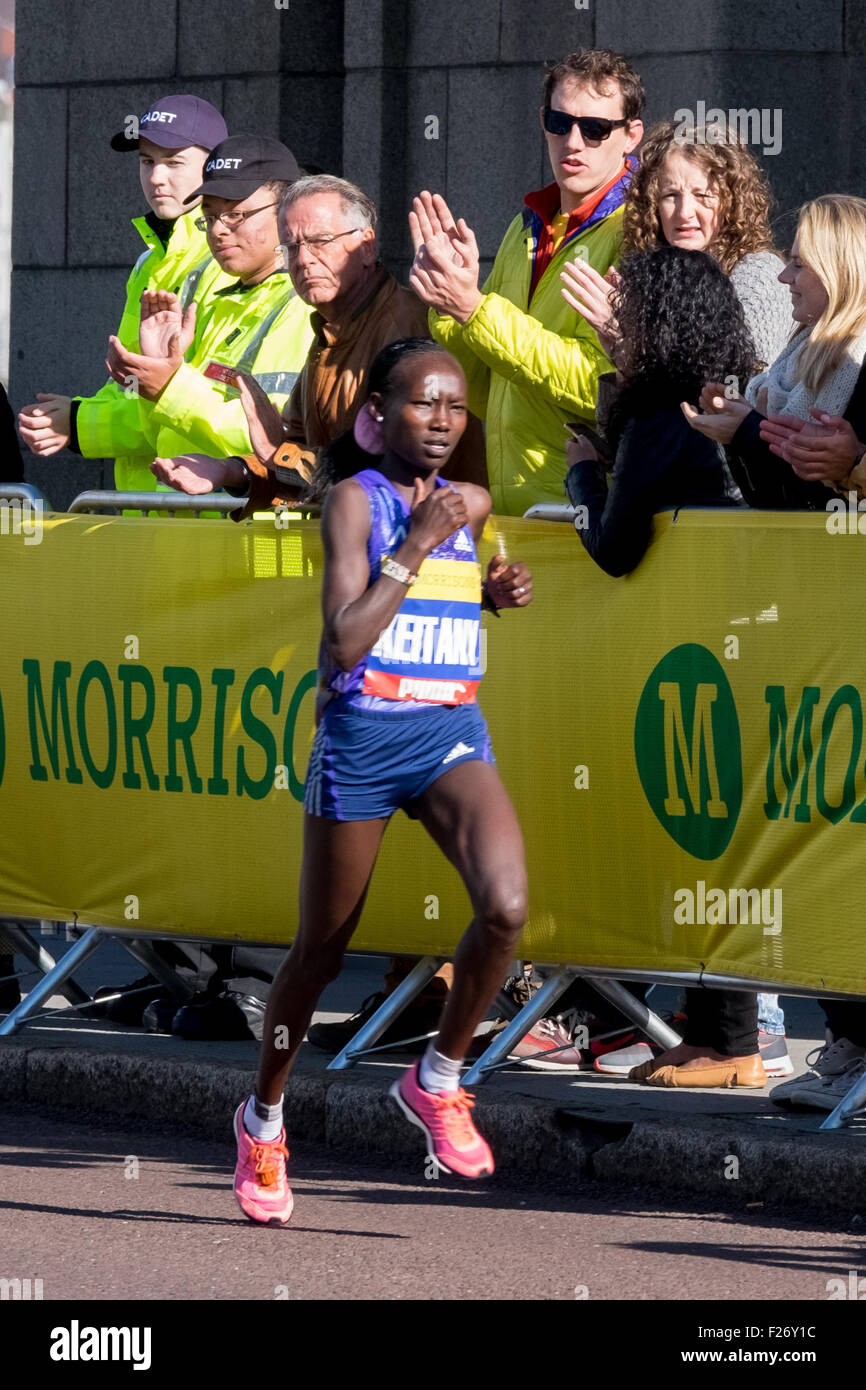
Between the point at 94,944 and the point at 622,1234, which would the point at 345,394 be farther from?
the point at 622,1234

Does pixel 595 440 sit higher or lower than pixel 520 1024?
higher

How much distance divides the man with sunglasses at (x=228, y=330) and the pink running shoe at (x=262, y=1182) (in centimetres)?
250

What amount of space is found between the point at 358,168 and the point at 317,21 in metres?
0.97

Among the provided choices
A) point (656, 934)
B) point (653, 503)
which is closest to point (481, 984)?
point (656, 934)

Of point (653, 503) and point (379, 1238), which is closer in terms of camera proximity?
point (379, 1238)

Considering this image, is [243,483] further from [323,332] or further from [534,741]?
[534,741]

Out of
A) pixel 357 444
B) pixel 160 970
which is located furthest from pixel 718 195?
pixel 160 970

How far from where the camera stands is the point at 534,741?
6.61m

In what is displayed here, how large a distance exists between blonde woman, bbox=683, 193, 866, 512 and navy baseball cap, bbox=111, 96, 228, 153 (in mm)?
3122

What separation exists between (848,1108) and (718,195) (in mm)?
2666

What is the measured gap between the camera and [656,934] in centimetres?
642

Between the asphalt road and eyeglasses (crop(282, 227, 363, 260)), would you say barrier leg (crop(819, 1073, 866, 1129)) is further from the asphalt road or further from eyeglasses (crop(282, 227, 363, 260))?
eyeglasses (crop(282, 227, 363, 260))

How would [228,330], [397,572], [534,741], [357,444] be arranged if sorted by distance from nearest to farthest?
1. [397,572]
2. [357,444]
3. [534,741]
4. [228,330]
